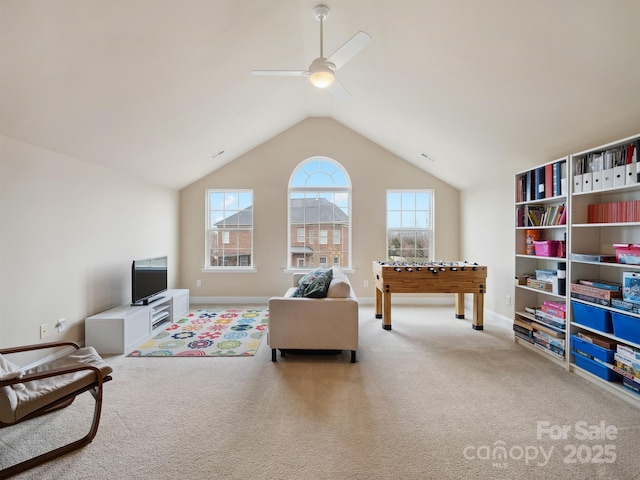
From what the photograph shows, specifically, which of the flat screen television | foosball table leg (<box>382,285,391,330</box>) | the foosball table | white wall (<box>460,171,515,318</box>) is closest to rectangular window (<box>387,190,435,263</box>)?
white wall (<box>460,171,515,318</box>)

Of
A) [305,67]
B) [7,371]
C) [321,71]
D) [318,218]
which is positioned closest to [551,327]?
[321,71]

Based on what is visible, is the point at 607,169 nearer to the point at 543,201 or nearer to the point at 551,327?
the point at 543,201

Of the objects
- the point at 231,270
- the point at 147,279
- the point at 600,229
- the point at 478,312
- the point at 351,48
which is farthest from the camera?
the point at 231,270

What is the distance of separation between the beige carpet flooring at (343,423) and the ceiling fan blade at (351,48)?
2.61 m

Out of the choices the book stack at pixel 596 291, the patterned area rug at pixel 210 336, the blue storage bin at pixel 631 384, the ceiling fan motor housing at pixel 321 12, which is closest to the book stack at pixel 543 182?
the book stack at pixel 596 291

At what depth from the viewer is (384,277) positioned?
384cm

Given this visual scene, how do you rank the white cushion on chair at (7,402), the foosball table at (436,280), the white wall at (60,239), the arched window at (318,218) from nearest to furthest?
the white cushion on chair at (7,402) < the white wall at (60,239) < the foosball table at (436,280) < the arched window at (318,218)

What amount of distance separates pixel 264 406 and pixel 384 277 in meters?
2.23

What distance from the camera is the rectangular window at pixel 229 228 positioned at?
213 inches

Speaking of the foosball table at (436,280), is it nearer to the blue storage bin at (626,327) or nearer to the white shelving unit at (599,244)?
the white shelving unit at (599,244)

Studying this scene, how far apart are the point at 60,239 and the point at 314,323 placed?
8.84ft

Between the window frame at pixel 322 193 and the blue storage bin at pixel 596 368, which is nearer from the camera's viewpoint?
the blue storage bin at pixel 596 368

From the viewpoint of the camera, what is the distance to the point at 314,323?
114 inches

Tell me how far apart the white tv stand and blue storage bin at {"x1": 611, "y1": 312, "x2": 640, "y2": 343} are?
455cm
